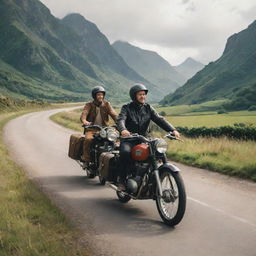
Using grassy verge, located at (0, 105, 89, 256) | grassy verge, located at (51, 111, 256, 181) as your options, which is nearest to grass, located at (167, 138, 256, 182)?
grassy verge, located at (51, 111, 256, 181)

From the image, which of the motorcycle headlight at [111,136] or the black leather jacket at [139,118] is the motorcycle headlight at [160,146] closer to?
the black leather jacket at [139,118]

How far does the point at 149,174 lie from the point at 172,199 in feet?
2.22

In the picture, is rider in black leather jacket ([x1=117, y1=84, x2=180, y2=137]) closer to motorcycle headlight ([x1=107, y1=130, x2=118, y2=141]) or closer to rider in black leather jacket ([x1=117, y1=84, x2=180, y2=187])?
rider in black leather jacket ([x1=117, y1=84, x2=180, y2=187])

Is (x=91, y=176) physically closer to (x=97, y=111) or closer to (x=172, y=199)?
(x=97, y=111)

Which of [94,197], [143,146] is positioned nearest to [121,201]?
[94,197]

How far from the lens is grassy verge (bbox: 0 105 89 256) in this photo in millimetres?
5320

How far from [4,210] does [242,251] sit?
419 centimetres

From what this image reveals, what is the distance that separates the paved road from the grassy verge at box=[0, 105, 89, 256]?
1.02ft

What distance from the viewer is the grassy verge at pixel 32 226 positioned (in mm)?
5320

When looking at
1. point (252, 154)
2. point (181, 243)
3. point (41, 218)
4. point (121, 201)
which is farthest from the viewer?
point (252, 154)

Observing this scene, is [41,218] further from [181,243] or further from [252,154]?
[252,154]

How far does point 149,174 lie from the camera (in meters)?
6.98

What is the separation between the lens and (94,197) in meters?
8.77

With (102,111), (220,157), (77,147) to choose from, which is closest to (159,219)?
(77,147)
